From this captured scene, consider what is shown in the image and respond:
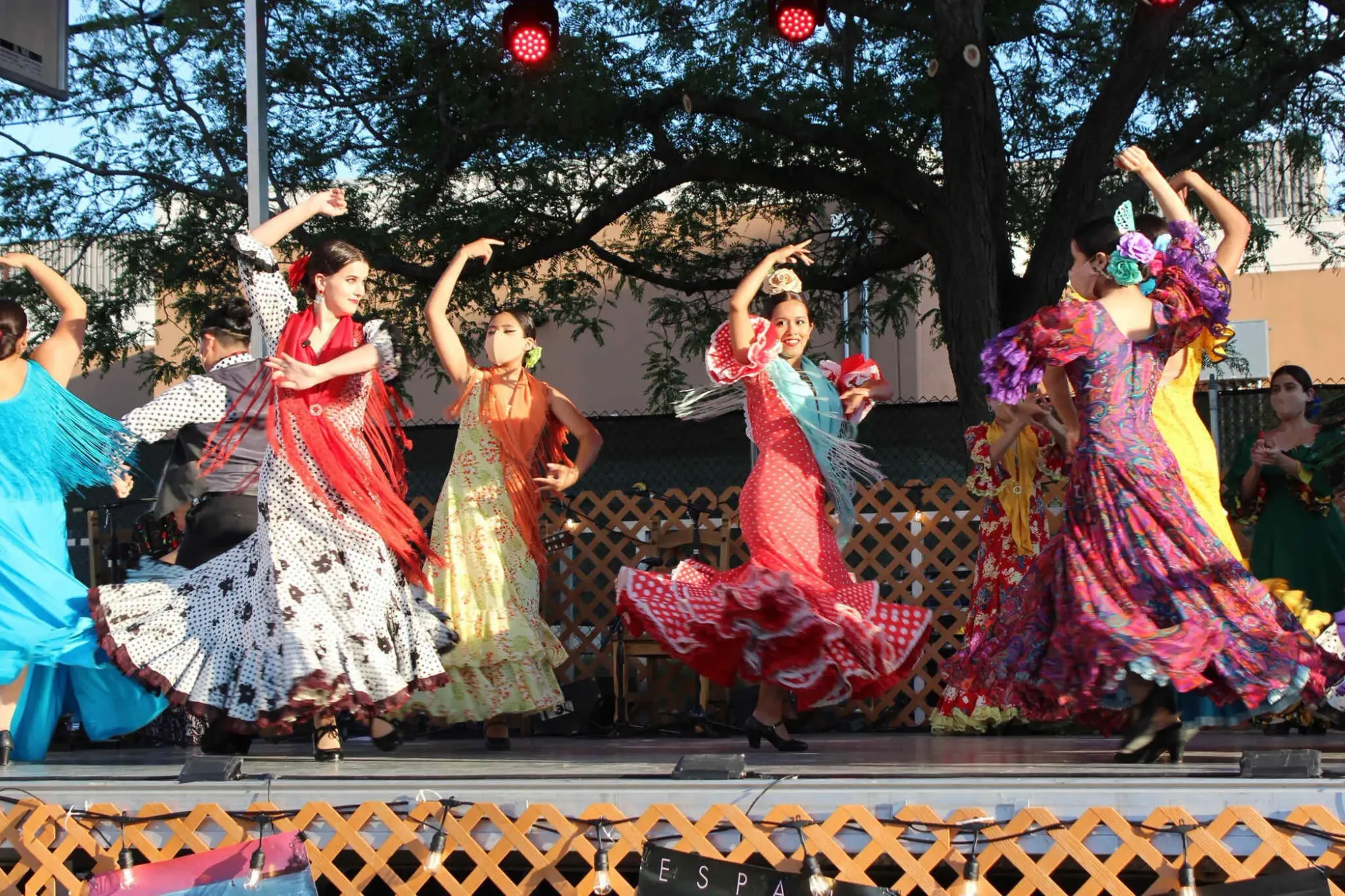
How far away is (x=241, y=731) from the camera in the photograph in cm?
448

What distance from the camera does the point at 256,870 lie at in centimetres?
337

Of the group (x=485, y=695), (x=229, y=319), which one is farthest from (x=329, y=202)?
(x=485, y=695)

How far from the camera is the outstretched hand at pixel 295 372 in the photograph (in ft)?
14.7

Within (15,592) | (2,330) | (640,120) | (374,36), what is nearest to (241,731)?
(15,592)

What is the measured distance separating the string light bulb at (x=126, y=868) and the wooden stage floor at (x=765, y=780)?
16 centimetres

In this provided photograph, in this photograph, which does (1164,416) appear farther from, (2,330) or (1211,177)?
(1211,177)

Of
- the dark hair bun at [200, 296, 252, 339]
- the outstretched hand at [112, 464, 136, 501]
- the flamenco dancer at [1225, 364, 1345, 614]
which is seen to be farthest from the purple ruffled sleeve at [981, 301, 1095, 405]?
the outstretched hand at [112, 464, 136, 501]

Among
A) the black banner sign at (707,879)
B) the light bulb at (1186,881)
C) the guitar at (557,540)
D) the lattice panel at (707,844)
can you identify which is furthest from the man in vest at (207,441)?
the light bulb at (1186,881)

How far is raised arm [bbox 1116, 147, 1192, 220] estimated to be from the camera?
4109 mm

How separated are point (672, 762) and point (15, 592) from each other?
2282 millimetres

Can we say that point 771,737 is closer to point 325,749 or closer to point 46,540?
point 325,749

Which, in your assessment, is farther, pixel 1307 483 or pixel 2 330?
pixel 1307 483

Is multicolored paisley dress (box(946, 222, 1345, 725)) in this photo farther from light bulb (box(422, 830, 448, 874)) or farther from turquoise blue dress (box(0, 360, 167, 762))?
turquoise blue dress (box(0, 360, 167, 762))

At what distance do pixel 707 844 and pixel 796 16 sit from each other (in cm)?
451
